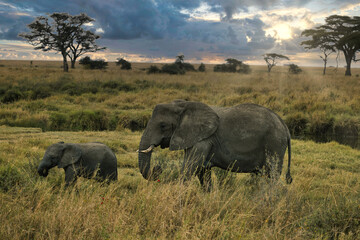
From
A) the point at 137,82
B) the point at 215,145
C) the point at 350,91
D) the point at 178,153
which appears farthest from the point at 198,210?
the point at 137,82

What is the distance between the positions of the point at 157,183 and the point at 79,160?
5.21ft

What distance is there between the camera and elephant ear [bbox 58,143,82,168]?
17.0 feet

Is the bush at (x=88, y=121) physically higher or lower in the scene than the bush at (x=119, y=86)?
lower

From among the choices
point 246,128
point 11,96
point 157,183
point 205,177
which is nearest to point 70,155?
point 157,183

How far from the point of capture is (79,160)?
5395mm

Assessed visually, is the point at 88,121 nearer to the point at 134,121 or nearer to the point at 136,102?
the point at 134,121

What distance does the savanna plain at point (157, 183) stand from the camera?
128 inches

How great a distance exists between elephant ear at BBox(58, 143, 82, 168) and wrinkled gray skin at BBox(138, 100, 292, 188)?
122 cm

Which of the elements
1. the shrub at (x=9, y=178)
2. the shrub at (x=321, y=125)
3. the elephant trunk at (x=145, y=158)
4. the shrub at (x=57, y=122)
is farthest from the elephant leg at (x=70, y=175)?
the shrub at (x=321, y=125)

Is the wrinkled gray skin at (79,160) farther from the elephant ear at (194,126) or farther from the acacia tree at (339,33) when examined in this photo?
the acacia tree at (339,33)

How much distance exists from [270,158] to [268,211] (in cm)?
108

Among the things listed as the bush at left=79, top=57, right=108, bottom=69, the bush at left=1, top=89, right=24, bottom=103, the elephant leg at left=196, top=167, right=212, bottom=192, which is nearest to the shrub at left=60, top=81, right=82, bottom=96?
the bush at left=1, top=89, right=24, bottom=103

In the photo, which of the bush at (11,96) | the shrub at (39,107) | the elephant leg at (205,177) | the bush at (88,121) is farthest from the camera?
the bush at (11,96)

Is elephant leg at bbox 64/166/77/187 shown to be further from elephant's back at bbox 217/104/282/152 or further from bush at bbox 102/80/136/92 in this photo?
bush at bbox 102/80/136/92
